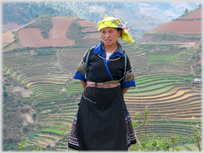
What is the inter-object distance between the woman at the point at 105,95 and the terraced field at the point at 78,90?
625 cm

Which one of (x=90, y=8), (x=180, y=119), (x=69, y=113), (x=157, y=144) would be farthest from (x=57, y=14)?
(x=157, y=144)

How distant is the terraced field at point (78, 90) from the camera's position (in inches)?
431

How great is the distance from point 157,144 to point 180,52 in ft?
59.5

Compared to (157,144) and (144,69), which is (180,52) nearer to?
(144,69)

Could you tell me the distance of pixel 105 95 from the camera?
58.2 inches

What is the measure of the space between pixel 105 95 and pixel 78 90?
13336 millimetres

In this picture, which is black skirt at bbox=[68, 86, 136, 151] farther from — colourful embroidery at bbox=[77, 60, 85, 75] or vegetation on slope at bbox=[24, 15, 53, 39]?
vegetation on slope at bbox=[24, 15, 53, 39]

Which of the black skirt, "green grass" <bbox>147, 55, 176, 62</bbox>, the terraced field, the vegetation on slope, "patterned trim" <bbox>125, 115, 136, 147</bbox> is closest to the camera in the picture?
the black skirt

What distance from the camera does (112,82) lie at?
4.88 feet

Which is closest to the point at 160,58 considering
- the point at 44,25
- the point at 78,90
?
the point at 78,90

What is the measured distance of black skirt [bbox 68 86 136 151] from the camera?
57.6 inches

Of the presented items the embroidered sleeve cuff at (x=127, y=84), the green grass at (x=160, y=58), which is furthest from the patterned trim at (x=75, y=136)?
the green grass at (x=160, y=58)

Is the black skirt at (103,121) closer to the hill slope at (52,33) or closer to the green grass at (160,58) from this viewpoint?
the green grass at (160,58)

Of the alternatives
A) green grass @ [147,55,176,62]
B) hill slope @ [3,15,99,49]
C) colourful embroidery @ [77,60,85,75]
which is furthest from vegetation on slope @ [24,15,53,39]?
colourful embroidery @ [77,60,85,75]
